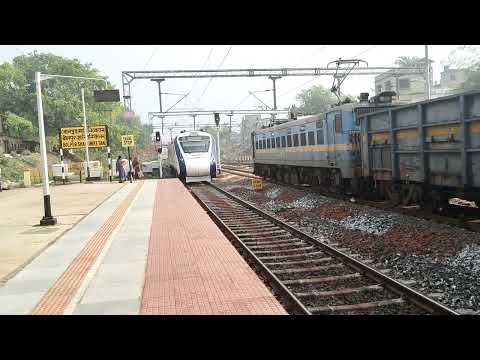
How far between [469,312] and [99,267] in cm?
583

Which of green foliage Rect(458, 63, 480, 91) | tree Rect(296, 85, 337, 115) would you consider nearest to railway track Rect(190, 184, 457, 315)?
green foliage Rect(458, 63, 480, 91)

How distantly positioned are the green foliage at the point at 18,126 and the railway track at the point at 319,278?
4274 cm

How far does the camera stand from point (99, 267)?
8.41m

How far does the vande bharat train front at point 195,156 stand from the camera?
2944cm

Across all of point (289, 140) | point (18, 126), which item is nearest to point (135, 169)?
point (289, 140)

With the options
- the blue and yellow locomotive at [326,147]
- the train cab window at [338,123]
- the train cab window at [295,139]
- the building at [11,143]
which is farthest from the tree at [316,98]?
the train cab window at [338,123]

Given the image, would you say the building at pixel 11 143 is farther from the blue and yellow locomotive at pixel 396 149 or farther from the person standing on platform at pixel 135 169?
the blue and yellow locomotive at pixel 396 149

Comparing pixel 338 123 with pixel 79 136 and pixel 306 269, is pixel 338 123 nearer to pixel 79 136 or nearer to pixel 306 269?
pixel 306 269

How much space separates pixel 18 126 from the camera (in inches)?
1945

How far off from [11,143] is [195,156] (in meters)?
28.8

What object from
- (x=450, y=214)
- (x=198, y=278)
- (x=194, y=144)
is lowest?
(x=198, y=278)

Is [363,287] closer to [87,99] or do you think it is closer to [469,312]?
[469,312]

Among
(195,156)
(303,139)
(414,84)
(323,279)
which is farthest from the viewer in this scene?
(414,84)
